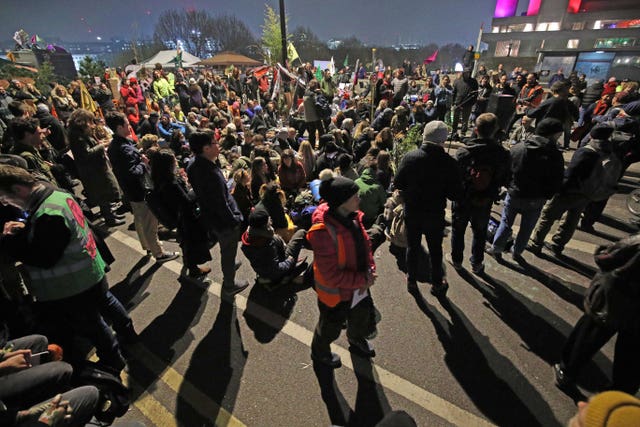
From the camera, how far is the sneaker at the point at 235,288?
430 cm

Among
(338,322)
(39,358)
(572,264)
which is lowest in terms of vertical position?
(572,264)

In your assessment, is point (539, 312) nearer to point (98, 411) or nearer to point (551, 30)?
point (98, 411)

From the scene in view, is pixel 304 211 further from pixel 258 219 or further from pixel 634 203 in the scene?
pixel 634 203

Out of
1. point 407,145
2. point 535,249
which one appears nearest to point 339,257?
point 535,249

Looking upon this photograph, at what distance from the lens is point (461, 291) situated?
13.7 feet

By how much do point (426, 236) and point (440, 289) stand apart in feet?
2.70

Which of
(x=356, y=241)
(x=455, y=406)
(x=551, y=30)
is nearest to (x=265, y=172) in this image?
(x=356, y=241)

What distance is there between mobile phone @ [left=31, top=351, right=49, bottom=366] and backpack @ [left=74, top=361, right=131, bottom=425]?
264mm

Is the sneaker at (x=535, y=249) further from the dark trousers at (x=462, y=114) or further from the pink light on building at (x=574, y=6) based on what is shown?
the pink light on building at (x=574, y=6)

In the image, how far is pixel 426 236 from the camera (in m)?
3.83

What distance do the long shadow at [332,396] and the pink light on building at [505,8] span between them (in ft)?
245

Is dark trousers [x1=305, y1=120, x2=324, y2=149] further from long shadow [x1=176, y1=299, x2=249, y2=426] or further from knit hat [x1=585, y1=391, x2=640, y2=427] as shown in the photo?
knit hat [x1=585, y1=391, x2=640, y2=427]

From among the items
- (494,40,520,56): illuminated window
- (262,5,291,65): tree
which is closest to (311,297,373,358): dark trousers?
(262,5,291,65): tree

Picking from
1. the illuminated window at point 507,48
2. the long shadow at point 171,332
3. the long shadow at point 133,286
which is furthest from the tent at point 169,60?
the illuminated window at point 507,48
